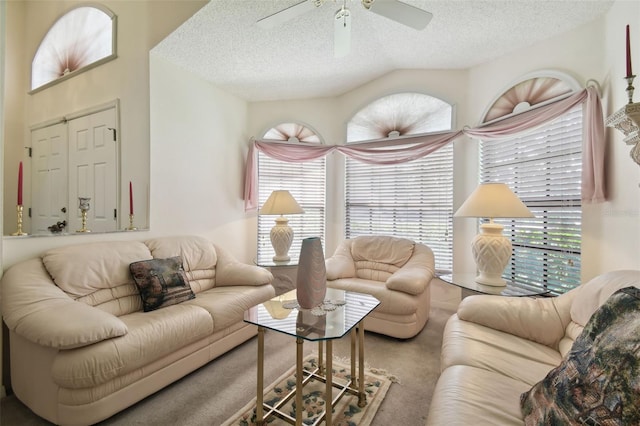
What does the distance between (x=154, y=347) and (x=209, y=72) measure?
9.67ft

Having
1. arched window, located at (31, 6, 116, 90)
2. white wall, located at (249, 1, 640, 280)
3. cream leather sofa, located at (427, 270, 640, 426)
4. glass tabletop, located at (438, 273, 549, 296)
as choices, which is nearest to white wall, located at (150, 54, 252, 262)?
white wall, located at (249, 1, 640, 280)

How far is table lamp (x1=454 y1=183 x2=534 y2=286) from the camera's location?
213 cm

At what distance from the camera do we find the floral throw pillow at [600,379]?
2.61 ft

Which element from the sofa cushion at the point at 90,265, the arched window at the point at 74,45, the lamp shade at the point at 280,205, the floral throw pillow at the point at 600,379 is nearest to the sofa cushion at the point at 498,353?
the floral throw pillow at the point at 600,379

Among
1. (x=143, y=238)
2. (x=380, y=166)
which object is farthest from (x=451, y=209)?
(x=143, y=238)

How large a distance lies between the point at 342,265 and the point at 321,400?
4.88 ft

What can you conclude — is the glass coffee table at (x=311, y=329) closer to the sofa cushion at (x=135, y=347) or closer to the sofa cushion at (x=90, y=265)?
the sofa cushion at (x=135, y=347)

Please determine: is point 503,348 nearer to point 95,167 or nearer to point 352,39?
point 352,39

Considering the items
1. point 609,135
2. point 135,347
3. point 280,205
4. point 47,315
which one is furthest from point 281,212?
point 609,135

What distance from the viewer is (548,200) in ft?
8.07

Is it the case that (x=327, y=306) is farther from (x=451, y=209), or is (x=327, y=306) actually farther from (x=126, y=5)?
(x=126, y=5)

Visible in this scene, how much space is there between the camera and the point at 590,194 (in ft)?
6.70

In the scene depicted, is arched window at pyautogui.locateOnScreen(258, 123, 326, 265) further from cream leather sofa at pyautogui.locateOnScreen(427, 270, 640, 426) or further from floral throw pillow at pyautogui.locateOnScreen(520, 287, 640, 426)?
floral throw pillow at pyautogui.locateOnScreen(520, 287, 640, 426)

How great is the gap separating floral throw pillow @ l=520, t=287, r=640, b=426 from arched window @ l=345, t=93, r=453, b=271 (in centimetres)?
235
